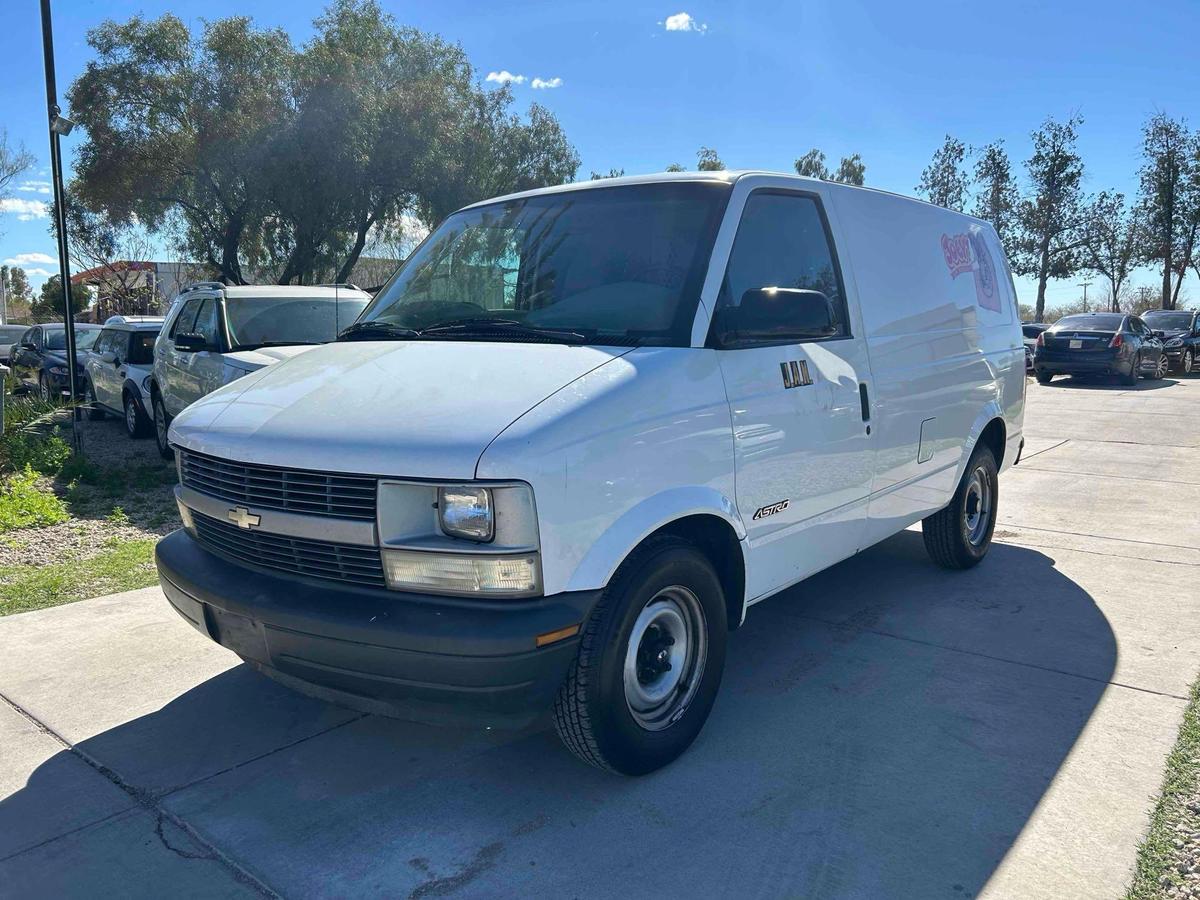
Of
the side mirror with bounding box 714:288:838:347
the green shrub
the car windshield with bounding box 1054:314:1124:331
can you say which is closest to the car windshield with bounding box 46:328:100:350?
the green shrub

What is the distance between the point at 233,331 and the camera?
8852mm

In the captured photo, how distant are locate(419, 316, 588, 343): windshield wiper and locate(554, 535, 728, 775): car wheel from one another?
84 cm

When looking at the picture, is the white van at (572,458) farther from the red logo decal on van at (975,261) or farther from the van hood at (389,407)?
the red logo decal on van at (975,261)

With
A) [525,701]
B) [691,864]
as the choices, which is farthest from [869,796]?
[525,701]

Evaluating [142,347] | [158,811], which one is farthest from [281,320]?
[158,811]

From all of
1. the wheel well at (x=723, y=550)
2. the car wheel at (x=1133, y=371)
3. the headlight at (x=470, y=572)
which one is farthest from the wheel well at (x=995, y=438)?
the car wheel at (x=1133, y=371)

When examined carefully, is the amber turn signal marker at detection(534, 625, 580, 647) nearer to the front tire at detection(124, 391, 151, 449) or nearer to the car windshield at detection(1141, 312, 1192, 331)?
the front tire at detection(124, 391, 151, 449)

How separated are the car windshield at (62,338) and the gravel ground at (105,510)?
9.75 m

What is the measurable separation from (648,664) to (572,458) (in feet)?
3.15

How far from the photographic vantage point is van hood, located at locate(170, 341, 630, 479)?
279cm

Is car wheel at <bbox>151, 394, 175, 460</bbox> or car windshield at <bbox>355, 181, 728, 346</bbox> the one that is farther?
car wheel at <bbox>151, 394, 175, 460</bbox>

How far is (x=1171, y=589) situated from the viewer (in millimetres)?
5484

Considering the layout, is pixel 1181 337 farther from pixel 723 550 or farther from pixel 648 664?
pixel 648 664

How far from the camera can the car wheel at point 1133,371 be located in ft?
66.5
